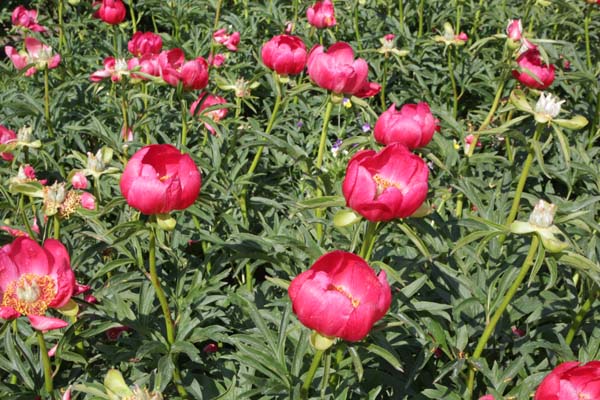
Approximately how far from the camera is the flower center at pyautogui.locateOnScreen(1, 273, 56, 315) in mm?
1300

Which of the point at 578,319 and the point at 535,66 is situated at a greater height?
the point at 535,66

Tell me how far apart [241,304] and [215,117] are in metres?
0.99

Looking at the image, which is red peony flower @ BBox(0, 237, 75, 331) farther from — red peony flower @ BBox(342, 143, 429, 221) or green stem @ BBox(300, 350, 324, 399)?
red peony flower @ BBox(342, 143, 429, 221)

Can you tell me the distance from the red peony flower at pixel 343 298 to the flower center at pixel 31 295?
0.50 m

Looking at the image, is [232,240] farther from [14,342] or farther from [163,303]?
[14,342]

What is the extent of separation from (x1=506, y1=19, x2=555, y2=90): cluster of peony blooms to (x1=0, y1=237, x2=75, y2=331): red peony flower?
158cm

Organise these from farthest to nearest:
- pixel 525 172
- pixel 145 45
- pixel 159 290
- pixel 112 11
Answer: pixel 112 11 → pixel 145 45 → pixel 525 172 → pixel 159 290

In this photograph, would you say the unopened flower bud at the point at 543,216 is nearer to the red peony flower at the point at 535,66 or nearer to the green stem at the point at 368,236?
the green stem at the point at 368,236

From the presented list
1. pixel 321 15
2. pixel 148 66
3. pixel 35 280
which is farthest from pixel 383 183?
pixel 321 15

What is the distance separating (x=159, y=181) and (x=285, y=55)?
3.32 feet

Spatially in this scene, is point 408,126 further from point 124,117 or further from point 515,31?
point 124,117

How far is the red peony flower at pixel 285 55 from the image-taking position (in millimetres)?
2188

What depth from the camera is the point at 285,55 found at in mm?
2182

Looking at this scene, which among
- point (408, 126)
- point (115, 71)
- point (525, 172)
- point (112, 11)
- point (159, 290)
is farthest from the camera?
point (112, 11)
